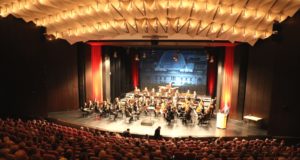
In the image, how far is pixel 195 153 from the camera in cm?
608

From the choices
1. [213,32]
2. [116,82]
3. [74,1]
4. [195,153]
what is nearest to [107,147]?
[195,153]

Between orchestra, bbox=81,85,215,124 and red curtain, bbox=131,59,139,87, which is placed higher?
red curtain, bbox=131,59,139,87

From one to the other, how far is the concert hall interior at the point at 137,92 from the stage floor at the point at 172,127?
0.18 ft

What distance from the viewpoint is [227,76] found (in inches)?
607

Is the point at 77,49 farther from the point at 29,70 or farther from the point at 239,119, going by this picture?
the point at 239,119

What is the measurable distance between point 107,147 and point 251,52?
10.5 meters

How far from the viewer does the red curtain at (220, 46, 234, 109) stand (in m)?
15.1

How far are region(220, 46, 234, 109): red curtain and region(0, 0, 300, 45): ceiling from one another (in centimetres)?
447

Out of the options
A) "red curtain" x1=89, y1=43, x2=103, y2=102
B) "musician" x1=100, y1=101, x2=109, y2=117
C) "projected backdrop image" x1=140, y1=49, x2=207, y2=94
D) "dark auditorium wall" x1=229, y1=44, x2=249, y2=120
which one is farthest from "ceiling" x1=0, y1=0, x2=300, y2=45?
"projected backdrop image" x1=140, y1=49, x2=207, y2=94

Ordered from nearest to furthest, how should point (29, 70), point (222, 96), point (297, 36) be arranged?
point (297, 36)
point (29, 70)
point (222, 96)

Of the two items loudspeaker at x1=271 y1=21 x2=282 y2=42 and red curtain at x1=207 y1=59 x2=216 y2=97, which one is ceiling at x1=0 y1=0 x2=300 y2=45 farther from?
red curtain at x1=207 y1=59 x2=216 y2=97

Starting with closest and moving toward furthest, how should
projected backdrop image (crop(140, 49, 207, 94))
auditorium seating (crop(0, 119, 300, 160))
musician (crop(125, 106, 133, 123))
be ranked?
auditorium seating (crop(0, 119, 300, 160)), musician (crop(125, 106, 133, 123)), projected backdrop image (crop(140, 49, 207, 94))

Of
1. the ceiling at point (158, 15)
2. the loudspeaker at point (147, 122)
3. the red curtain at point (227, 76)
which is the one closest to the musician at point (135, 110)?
the loudspeaker at point (147, 122)

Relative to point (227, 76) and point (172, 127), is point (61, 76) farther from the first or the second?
point (227, 76)
